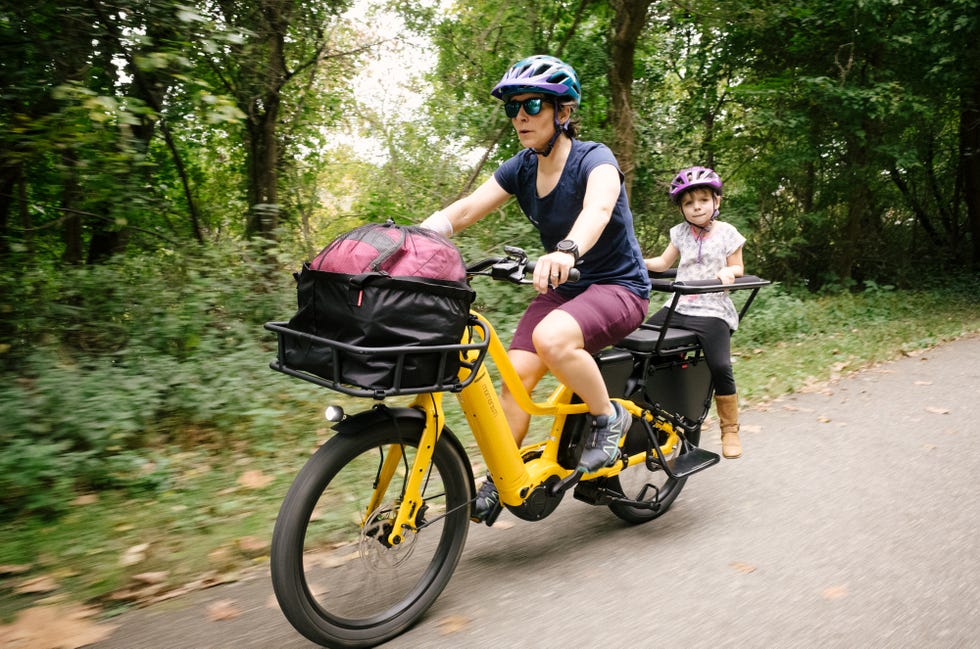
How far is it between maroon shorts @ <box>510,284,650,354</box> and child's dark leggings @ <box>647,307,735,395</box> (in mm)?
700

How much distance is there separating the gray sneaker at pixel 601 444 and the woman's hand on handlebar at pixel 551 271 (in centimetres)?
93

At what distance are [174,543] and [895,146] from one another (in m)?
12.9

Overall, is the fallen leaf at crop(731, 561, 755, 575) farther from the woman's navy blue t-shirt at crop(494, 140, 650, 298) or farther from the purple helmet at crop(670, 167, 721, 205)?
the purple helmet at crop(670, 167, 721, 205)

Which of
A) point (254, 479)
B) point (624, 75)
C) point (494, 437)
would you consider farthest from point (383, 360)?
point (624, 75)

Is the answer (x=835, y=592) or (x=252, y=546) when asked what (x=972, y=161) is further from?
(x=252, y=546)

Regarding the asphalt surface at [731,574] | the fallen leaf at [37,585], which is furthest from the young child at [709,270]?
the fallen leaf at [37,585]

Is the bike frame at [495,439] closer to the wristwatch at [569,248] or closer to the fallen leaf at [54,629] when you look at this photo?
the wristwatch at [569,248]

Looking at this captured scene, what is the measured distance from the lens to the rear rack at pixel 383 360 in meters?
2.25

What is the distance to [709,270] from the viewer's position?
169 inches

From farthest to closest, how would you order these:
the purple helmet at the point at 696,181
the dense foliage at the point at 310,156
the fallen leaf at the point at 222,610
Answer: the dense foliage at the point at 310,156 < the purple helmet at the point at 696,181 < the fallen leaf at the point at 222,610

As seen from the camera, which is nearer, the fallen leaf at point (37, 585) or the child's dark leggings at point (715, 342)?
the fallen leaf at point (37, 585)

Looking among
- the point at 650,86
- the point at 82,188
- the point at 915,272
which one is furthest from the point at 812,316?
the point at 82,188

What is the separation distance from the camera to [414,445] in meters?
2.74

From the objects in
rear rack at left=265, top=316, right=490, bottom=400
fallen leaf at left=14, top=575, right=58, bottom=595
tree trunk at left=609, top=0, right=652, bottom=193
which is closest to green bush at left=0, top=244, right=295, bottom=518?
fallen leaf at left=14, top=575, right=58, bottom=595
